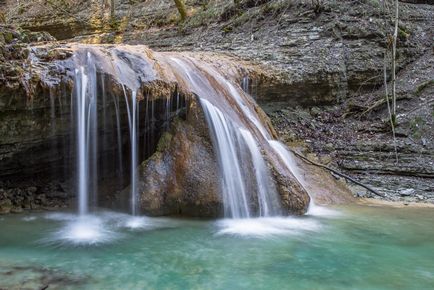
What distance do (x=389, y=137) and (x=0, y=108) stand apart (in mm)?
7112

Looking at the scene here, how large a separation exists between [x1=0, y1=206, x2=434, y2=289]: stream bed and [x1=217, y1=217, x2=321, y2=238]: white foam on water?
0.04 feet

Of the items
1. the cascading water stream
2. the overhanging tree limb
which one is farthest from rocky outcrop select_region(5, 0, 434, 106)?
the overhanging tree limb

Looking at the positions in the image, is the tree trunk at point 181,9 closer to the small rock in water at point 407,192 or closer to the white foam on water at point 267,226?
the small rock in water at point 407,192

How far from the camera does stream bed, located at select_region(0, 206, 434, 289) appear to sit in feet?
12.8

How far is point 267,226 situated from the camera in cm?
582

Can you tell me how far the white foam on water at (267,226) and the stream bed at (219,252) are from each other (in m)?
0.01

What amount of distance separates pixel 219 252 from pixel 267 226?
49.6 inches

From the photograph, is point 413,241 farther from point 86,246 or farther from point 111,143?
point 111,143

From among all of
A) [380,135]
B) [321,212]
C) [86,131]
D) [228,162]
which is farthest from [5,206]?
[380,135]

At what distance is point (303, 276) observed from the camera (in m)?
4.08

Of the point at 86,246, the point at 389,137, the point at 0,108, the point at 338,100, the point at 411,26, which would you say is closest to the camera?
the point at 86,246

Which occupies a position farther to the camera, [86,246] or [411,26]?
[411,26]

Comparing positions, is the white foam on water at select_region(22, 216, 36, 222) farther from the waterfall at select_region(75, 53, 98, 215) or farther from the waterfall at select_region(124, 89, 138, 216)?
the waterfall at select_region(124, 89, 138, 216)

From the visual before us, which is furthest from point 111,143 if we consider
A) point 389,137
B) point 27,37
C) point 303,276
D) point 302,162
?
point 389,137
